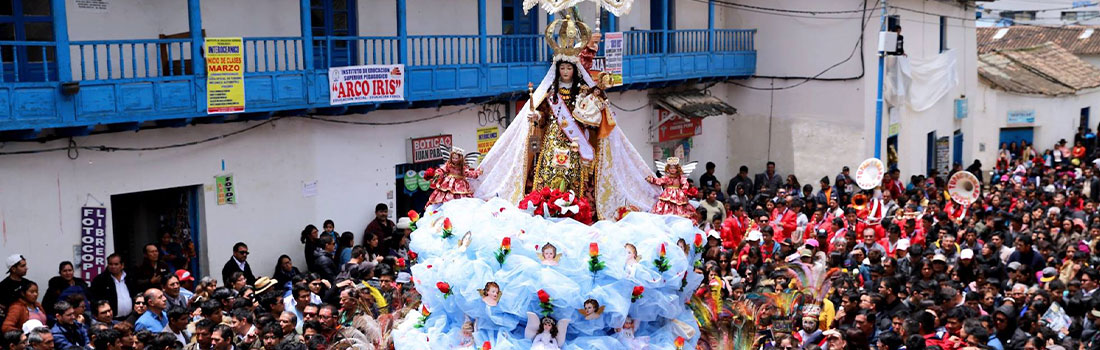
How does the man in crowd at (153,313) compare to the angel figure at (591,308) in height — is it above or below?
below

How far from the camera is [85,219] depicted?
1242 cm

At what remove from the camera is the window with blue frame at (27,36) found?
12.2 meters

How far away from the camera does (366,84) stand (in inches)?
577

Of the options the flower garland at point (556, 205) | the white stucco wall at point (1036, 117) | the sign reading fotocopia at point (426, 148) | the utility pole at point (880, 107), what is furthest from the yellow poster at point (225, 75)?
the white stucco wall at point (1036, 117)

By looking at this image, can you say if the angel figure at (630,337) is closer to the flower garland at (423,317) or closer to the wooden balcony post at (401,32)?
the flower garland at (423,317)

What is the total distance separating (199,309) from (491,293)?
10.4 feet

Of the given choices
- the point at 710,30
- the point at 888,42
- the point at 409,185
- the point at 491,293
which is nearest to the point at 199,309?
the point at 491,293

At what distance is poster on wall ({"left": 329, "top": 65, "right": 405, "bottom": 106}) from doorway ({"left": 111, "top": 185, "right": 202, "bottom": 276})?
1.91 m

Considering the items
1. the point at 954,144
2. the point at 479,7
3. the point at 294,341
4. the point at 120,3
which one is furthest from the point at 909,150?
the point at 294,341

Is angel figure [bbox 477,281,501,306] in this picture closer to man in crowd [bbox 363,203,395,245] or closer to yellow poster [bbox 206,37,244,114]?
yellow poster [bbox 206,37,244,114]

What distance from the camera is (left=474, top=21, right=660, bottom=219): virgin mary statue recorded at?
8977mm

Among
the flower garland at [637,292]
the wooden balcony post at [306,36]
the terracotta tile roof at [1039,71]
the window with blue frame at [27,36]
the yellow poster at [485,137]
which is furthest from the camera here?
the terracotta tile roof at [1039,71]

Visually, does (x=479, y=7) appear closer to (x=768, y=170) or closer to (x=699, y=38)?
(x=699, y=38)

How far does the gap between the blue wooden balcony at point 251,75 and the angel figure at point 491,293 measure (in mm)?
5496
